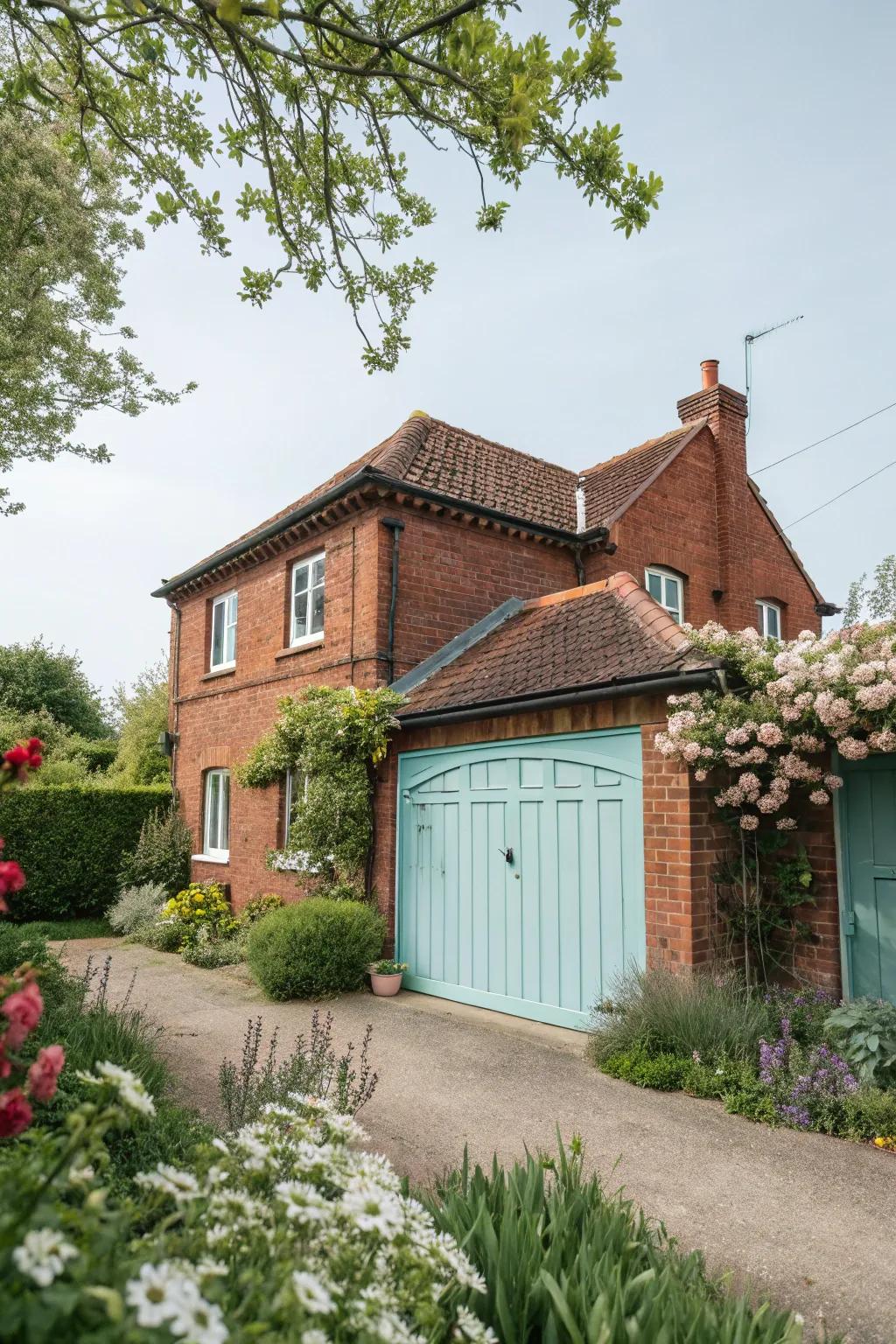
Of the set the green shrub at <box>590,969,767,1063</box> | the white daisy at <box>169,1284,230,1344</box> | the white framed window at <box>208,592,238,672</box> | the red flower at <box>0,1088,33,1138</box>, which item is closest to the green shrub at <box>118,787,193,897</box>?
the white framed window at <box>208,592,238,672</box>

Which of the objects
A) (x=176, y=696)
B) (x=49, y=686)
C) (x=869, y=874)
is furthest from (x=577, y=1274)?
(x=49, y=686)

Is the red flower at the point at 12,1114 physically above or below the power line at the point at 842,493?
below

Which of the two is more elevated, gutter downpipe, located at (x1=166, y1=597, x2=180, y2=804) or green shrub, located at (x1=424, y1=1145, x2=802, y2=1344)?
gutter downpipe, located at (x1=166, y1=597, x2=180, y2=804)

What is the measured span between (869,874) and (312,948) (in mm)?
5326

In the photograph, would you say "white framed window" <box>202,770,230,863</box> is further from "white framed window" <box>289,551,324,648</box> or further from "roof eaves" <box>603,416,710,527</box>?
"roof eaves" <box>603,416,710,527</box>

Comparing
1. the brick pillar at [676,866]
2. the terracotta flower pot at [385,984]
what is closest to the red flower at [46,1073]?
the brick pillar at [676,866]

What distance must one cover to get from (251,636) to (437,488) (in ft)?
13.8

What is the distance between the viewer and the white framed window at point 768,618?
1555 cm

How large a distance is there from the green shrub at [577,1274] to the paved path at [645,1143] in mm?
537

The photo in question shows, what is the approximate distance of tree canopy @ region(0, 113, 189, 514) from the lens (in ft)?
43.2

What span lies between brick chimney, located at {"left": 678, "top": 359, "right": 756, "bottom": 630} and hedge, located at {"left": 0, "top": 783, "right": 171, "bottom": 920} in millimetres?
11725

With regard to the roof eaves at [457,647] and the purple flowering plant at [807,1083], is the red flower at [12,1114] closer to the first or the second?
the purple flowering plant at [807,1083]

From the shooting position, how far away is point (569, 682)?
7.39 metres

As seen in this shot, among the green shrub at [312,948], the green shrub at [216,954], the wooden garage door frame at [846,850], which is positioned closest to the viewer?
the wooden garage door frame at [846,850]
